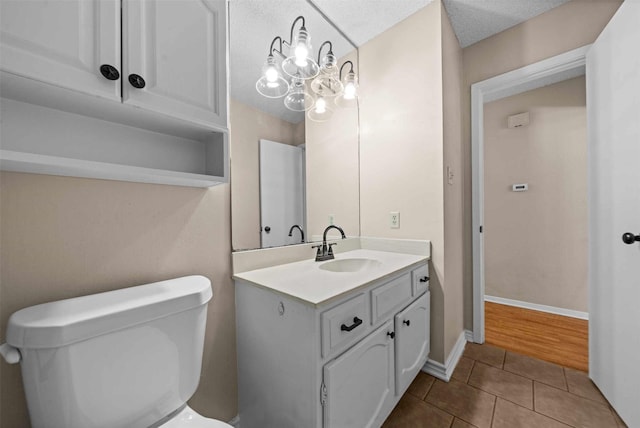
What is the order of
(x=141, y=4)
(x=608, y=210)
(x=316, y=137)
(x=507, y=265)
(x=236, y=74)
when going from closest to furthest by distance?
(x=141, y=4) < (x=236, y=74) < (x=608, y=210) < (x=316, y=137) < (x=507, y=265)

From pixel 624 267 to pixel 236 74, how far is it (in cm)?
207

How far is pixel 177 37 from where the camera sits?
775mm

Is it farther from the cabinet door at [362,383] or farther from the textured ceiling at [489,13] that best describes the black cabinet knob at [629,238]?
the textured ceiling at [489,13]

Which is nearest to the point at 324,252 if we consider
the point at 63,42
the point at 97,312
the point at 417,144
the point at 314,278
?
the point at 314,278

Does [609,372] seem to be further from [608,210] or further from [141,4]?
[141,4]

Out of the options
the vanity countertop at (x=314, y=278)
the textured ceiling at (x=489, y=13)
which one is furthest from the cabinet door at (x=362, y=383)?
the textured ceiling at (x=489, y=13)

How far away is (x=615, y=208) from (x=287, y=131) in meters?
1.74

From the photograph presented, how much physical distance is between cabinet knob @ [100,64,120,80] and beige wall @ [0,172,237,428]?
0.35 metres

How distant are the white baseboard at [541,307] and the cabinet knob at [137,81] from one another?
3466 mm

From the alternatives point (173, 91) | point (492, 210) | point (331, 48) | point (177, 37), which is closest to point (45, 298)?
point (173, 91)

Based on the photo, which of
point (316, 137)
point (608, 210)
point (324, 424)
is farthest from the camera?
point (316, 137)

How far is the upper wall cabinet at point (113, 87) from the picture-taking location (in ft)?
1.84

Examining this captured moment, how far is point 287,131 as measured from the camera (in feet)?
4.65

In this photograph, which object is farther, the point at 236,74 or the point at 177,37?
the point at 236,74
